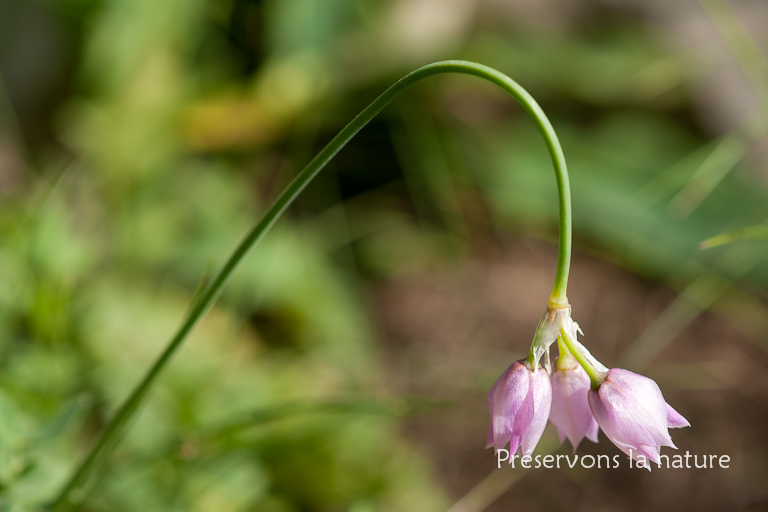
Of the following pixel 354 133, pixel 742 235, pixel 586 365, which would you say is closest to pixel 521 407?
pixel 586 365

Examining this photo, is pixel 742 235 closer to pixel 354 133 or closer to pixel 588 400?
pixel 588 400

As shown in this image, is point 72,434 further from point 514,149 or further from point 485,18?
point 485,18

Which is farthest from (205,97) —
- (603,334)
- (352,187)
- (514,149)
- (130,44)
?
(603,334)

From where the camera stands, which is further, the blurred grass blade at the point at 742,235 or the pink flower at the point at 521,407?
the blurred grass blade at the point at 742,235

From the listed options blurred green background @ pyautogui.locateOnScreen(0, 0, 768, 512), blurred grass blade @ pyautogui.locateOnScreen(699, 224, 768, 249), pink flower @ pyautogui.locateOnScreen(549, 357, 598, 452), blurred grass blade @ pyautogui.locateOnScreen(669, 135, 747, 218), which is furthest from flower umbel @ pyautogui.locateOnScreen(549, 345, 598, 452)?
blurred grass blade @ pyautogui.locateOnScreen(669, 135, 747, 218)

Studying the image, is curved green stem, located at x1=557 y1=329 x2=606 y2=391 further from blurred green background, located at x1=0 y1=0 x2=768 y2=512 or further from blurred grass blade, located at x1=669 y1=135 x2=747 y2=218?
blurred grass blade, located at x1=669 y1=135 x2=747 y2=218

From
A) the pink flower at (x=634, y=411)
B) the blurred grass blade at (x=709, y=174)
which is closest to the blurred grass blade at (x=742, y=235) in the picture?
the pink flower at (x=634, y=411)

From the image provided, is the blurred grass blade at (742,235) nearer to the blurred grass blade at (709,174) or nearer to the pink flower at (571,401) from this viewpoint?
the pink flower at (571,401)
